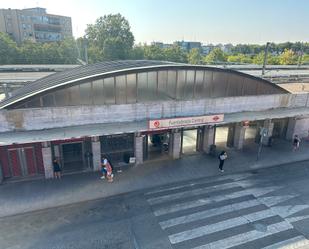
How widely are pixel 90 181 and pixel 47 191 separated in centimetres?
252

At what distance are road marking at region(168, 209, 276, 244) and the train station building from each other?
21.1 ft

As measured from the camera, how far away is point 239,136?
1953 centimetres

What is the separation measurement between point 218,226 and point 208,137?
861 centimetres

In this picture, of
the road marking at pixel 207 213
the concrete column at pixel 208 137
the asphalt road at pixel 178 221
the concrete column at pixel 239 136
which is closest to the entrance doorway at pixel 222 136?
the concrete column at pixel 239 136

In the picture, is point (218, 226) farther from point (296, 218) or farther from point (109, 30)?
point (109, 30)

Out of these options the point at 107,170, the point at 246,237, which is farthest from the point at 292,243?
the point at 107,170

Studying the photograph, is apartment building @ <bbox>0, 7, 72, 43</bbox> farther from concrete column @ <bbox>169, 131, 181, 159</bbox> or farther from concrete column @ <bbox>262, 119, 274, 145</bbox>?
concrete column @ <bbox>262, 119, 274, 145</bbox>

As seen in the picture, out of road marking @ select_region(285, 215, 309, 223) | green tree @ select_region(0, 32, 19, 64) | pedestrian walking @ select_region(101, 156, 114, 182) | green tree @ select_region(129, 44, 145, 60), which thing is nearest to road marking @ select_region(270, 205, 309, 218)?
road marking @ select_region(285, 215, 309, 223)

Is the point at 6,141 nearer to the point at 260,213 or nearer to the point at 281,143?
the point at 260,213

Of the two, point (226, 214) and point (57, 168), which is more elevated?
point (57, 168)

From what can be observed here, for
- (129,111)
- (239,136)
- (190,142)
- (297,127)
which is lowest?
(190,142)

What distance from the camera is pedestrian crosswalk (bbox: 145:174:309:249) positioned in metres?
10.1

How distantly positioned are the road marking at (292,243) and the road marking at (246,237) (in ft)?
1.86

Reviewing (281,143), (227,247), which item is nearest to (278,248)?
(227,247)
